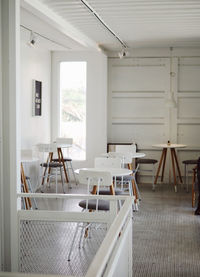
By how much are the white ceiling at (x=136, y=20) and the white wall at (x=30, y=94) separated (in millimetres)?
1178

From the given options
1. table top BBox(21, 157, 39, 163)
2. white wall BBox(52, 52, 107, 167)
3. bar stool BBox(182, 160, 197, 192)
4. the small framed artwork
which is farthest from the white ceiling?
bar stool BBox(182, 160, 197, 192)

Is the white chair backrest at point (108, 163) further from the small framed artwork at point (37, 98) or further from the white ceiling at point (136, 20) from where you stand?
the small framed artwork at point (37, 98)

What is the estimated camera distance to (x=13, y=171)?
3.95 metres

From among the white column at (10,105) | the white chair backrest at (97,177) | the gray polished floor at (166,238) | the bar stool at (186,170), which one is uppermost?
the white column at (10,105)

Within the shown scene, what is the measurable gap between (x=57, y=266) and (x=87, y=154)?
17.5 ft

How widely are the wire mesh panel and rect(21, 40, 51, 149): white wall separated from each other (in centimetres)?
277

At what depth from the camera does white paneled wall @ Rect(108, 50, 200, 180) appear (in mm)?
9594

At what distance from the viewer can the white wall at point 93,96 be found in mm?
9547

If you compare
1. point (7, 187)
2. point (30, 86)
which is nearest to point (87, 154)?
point (30, 86)

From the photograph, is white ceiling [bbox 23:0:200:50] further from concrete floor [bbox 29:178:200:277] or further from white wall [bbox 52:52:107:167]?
concrete floor [bbox 29:178:200:277]

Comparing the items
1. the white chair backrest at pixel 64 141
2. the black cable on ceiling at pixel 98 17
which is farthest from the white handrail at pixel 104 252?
the white chair backrest at pixel 64 141

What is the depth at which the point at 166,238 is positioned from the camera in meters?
5.54

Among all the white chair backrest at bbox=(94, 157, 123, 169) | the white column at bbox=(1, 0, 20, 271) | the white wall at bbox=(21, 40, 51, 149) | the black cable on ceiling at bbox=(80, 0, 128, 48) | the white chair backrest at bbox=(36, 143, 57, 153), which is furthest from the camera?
the white chair backrest at bbox=(36, 143, 57, 153)

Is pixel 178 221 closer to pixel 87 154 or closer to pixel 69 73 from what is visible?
pixel 87 154
